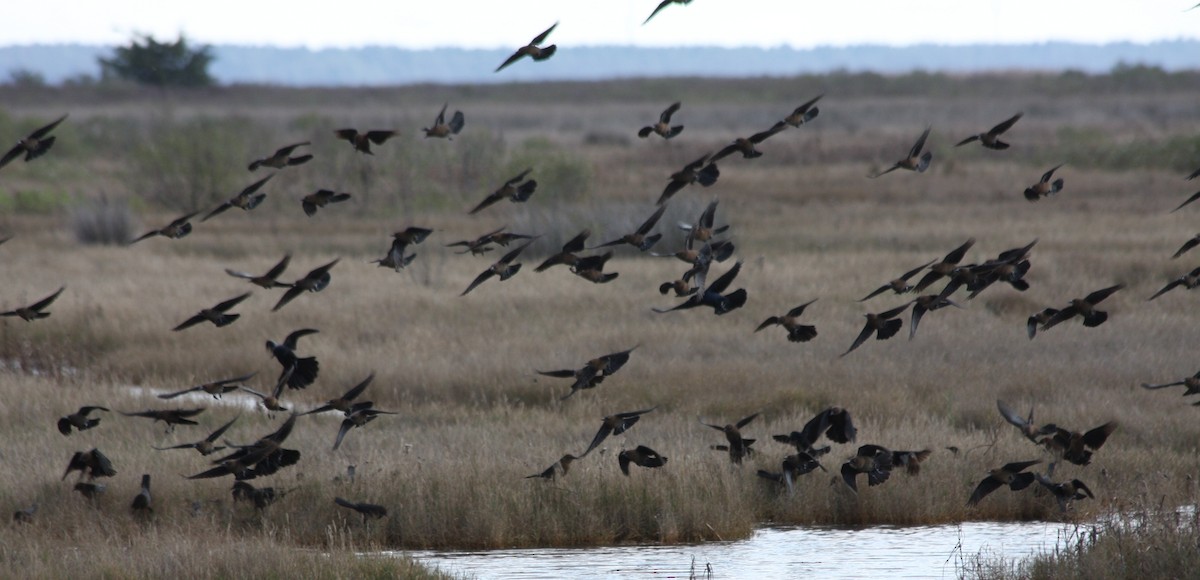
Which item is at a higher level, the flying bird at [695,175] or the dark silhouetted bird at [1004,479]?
the flying bird at [695,175]

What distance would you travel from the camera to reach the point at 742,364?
14.9m

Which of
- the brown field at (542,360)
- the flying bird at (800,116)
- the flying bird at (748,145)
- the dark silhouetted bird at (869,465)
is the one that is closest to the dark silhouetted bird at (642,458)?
the brown field at (542,360)

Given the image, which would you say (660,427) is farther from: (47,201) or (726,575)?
(47,201)

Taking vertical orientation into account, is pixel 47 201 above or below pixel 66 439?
above

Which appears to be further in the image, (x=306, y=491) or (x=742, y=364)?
(x=742, y=364)

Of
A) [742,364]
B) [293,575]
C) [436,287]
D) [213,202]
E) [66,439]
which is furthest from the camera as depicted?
[213,202]

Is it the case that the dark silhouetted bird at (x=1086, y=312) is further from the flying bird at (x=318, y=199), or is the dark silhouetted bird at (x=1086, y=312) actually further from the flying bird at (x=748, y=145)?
the flying bird at (x=318, y=199)

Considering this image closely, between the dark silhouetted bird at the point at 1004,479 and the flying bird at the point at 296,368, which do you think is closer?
the flying bird at the point at 296,368

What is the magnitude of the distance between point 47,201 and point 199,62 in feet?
184

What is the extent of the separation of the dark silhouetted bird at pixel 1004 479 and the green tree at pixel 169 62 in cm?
8610

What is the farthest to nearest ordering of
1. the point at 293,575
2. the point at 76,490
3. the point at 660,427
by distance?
the point at 660,427, the point at 76,490, the point at 293,575

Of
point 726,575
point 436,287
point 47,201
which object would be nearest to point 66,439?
point 726,575

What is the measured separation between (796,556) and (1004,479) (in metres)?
1.66

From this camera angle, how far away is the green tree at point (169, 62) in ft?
295
